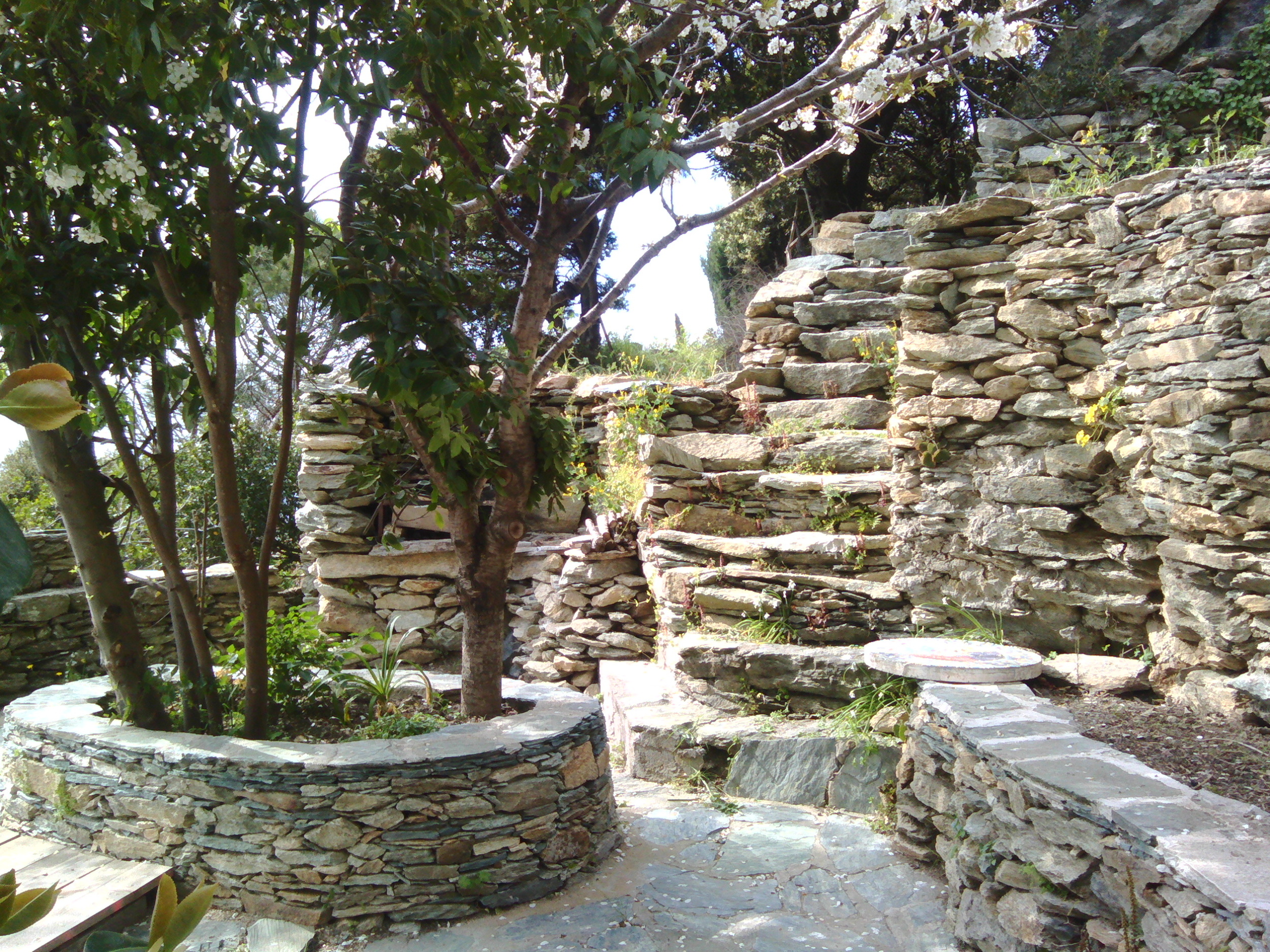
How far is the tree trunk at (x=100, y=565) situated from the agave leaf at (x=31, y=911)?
11.2 feet

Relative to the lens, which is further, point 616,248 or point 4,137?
point 616,248

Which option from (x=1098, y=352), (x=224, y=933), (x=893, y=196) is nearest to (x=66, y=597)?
(x=224, y=933)

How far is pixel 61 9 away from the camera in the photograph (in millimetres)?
2602

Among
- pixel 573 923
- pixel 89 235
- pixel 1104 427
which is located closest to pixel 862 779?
pixel 573 923

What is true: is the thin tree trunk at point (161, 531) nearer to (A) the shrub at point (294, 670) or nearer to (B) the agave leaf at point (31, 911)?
(A) the shrub at point (294, 670)

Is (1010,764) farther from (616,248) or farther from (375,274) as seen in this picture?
(616,248)

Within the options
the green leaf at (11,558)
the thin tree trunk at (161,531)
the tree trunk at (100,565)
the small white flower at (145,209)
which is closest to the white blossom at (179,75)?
the small white flower at (145,209)

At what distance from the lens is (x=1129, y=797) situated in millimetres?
2355

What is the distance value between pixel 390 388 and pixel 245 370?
8.89 m

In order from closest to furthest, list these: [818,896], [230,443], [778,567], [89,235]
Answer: [89,235] < [818,896] < [230,443] < [778,567]

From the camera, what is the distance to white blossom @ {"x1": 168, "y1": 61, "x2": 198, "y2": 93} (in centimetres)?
261

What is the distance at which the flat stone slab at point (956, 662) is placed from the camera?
375 cm

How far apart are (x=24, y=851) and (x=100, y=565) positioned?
3.66ft

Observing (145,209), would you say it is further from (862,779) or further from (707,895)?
(862,779)
